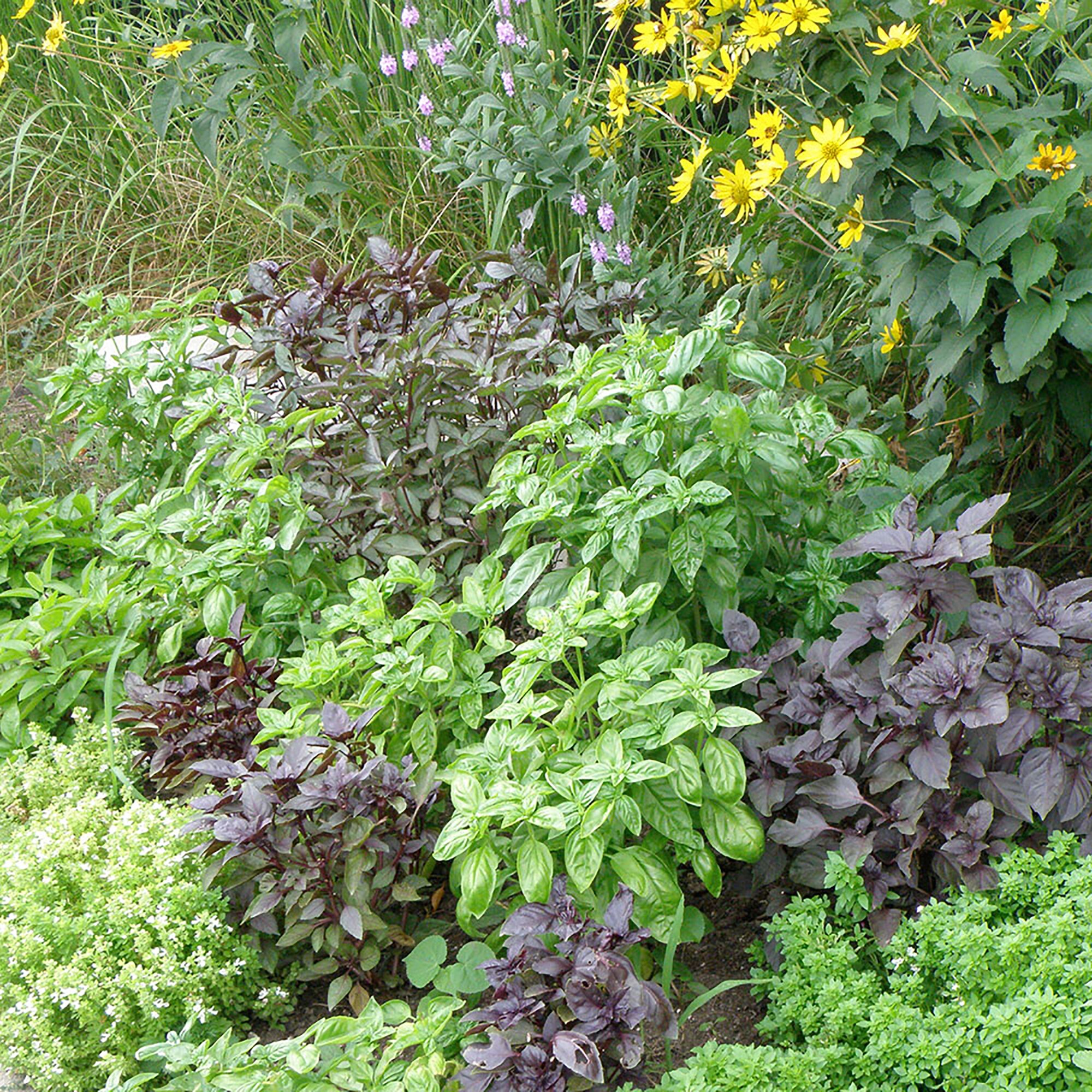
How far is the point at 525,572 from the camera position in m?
2.29

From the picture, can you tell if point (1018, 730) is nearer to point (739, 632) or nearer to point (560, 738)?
point (739, 632)

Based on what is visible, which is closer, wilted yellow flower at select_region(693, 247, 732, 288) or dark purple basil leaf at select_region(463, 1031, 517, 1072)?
dark purple basil leaf at select_region(463, 1031, 517, 1072)

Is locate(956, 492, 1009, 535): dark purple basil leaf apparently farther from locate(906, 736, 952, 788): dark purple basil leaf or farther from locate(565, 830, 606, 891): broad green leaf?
locate(565, 830, 606, 891): broad green leaf

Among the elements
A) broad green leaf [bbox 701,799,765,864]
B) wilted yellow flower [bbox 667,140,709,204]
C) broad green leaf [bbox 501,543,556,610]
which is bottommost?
broad green leaf [bbox 701,799,765,864]

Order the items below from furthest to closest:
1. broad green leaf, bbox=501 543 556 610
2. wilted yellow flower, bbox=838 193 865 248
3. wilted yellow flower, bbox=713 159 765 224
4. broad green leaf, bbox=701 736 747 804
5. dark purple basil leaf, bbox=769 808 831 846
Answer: wilted yellow flower, bbox=713 159 765 224 → wilted yellow flower, bbox=838 193 865 248 → broad green leaf, bbox=501 543 556 610 → dark purple basil leaf, bbox=769 808 831 846 → broad green leaf, bbox=701 736 747 804

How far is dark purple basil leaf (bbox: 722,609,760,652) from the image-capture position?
2.20 metres

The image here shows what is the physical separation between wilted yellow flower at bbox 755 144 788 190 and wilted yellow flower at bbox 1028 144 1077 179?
50cm

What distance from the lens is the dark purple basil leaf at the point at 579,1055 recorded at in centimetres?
162

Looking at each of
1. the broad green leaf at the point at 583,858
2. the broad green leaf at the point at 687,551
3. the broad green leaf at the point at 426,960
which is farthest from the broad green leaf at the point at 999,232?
the broad green leaf at the point at 426,960

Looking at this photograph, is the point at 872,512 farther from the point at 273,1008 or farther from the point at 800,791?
the point at 273,1008

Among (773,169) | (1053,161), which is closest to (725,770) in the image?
(773,169)

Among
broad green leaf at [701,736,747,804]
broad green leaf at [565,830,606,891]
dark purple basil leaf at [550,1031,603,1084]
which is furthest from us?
broad green leaf at [701,736,747,804]

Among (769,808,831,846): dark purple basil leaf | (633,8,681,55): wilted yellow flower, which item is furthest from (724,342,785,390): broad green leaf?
(633,8,681,55): wilted yellow flower

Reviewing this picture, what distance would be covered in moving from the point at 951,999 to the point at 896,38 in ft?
5.80
